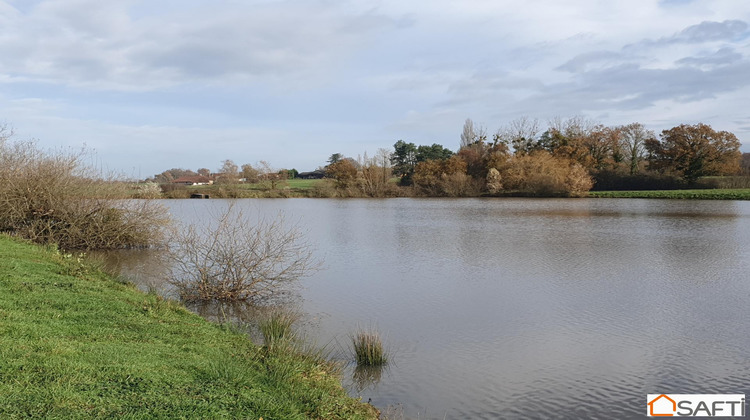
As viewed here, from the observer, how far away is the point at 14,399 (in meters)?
4.42

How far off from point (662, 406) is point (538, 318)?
160 inches

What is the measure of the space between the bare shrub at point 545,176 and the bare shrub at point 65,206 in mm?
48002

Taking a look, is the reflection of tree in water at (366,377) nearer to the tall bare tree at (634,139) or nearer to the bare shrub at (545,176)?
the bare shrub at (545,176)

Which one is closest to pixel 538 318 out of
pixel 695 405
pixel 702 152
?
pixel 695 405

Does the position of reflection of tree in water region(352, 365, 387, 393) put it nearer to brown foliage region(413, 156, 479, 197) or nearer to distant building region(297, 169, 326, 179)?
brown foliage region(413, 156, 479, 197)

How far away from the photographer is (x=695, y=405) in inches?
281

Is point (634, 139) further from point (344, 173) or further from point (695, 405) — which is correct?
point (695, 405)

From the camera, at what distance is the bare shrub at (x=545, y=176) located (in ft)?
193

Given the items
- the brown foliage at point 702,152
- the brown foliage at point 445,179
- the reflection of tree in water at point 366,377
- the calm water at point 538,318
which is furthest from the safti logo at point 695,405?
the brown foliage at point 702,152

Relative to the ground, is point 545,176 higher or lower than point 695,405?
higher

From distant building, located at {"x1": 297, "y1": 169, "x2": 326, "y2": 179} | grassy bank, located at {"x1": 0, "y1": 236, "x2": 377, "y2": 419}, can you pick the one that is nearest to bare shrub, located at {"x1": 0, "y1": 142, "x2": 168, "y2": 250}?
grassy bank, located at {"x1": 0, "y1": 236, "x2": 377, "y2": 419}

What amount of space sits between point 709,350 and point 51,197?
18.5 m

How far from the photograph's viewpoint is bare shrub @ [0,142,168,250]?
59.5 ft

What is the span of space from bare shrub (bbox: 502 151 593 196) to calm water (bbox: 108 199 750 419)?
118 ft
